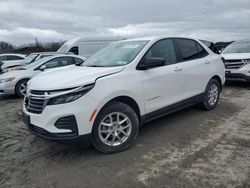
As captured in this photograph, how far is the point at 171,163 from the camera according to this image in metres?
3.42

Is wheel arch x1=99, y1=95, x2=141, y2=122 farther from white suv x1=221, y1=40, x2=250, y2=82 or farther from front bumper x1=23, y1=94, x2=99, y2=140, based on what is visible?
white suv x1=221, y1=40, x2=250, y2=82

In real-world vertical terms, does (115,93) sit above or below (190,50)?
below

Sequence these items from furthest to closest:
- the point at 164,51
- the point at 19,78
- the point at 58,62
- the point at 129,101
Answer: the point at 58,62 → the point at 19,78 → the point at 164,51 → the point at 129,101

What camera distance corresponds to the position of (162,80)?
171 inches

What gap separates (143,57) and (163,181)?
203 centimetres

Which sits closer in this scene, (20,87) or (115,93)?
(115,93)

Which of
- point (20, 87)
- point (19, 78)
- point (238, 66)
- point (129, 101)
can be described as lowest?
point (20, 87)

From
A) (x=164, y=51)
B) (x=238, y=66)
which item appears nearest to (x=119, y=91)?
(x=164, y=51)

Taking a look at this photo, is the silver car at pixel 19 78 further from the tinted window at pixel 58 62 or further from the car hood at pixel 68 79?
the car hood at pixel 68 79

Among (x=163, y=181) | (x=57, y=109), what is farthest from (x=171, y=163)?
(x=57, y=109)

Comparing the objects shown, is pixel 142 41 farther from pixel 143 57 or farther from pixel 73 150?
pixel 73 150

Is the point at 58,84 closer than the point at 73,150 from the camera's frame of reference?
Yes

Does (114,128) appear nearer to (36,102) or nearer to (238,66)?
(36,102)

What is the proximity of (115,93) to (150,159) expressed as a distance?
1042mm
